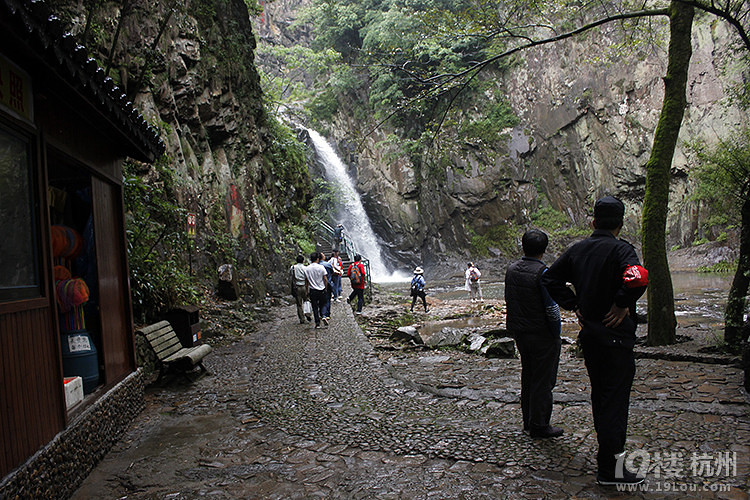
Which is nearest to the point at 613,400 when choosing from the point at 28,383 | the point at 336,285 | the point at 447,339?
the point at 28,383

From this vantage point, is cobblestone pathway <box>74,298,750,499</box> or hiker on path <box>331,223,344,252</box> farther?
hiker on path <box>331,223,344,252</box>

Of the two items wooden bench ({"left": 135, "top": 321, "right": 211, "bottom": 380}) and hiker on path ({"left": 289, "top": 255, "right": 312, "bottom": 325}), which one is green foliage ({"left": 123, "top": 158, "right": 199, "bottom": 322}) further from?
hiker on path ({"left": 289, "top": 255, "right": 312, "bottom": 325})

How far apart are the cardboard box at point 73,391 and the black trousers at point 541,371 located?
12.7ft

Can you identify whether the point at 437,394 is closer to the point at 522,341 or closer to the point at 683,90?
the point at 522,341

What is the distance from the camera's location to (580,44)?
27828 millimetres

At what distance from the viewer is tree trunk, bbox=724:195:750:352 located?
20.2ft

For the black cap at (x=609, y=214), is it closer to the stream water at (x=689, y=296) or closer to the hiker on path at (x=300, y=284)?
the stream water at (x=689, y=296)

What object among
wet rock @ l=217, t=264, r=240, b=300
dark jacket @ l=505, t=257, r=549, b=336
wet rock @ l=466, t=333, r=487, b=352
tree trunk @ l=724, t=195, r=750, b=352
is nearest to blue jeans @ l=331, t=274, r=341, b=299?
wet rock @ l=217, t=264, r=240, b=300

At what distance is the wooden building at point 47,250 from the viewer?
114 inches

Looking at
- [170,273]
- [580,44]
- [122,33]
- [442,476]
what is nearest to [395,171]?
[580,44]

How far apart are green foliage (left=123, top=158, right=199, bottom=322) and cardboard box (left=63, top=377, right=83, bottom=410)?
3.24 meters

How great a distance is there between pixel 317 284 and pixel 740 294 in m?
7.51

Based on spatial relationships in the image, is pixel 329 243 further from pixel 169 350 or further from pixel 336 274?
pixel 169 350

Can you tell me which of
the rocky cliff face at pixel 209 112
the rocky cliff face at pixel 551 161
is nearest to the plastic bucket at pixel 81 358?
the rocky cliff face at pixel 209 112
